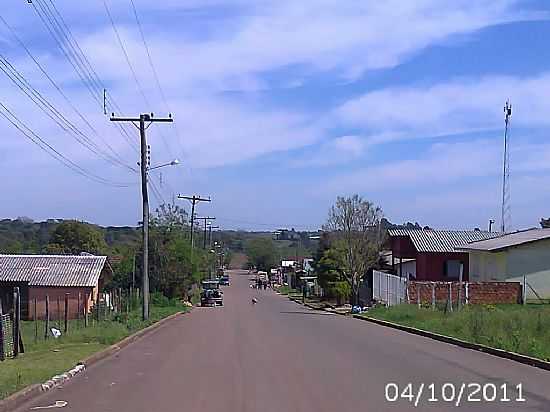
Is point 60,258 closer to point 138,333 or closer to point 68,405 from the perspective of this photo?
point 138,333

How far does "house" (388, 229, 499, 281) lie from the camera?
64875 mm

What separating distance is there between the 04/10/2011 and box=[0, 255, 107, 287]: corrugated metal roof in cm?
4578

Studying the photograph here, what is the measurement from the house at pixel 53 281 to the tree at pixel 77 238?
36403mm

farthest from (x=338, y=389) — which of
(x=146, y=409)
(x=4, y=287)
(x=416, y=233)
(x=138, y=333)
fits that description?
(x=416, y=233)

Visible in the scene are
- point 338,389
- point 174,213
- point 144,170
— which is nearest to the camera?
point 338,389

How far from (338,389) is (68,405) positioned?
439 centimetres

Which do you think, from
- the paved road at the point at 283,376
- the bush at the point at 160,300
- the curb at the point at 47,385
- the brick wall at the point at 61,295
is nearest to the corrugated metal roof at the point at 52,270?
the brick wall at the point at 61,295

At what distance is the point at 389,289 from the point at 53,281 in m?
21.5

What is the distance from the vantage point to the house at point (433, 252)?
6488 cm

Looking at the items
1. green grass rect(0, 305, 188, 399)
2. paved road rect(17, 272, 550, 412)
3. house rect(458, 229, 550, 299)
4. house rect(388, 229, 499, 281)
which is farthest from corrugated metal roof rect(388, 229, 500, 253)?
paved road rect(17, 272, 550, 412)

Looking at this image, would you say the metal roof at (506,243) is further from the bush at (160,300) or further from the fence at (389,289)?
the bush at (160,300)

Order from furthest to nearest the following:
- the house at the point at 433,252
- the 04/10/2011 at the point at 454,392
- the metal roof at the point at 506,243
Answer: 1. the house at the point at 433,252
2. the metal roof at the point at 506,243
3. the 04/10/2011 at the point at 454,392

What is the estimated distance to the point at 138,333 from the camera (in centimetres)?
3303

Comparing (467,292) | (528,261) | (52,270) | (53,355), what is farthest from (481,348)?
(52,270)
